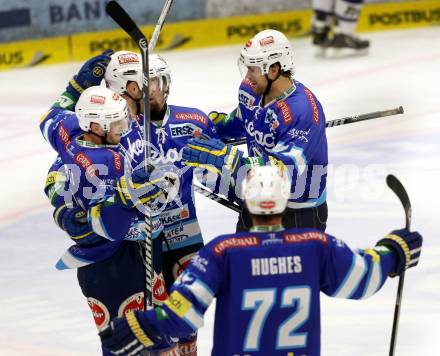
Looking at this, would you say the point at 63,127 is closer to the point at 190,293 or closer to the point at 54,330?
the point at 54,330

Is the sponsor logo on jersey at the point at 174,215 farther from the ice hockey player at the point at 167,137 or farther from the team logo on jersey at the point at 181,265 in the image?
the team logo on jersey at the point at 181,265

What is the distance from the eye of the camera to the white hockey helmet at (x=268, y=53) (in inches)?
234

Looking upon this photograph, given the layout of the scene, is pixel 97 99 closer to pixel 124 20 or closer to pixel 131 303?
pixel 124 20

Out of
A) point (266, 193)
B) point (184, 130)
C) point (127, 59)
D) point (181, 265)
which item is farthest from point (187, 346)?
point (266, 193)

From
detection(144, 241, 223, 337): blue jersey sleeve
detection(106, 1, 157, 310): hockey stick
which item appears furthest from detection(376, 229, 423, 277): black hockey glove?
detection(106, 1, 157, 310): hockey stick

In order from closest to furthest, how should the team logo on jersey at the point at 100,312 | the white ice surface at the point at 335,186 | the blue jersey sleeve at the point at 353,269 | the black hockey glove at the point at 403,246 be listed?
the blue jersey sleeve at the point at 353,269 → the black hockey glove at the point at 403,246 → the team logo on jersey at the point at 100,312 → the white ice surface at the point at 335,186

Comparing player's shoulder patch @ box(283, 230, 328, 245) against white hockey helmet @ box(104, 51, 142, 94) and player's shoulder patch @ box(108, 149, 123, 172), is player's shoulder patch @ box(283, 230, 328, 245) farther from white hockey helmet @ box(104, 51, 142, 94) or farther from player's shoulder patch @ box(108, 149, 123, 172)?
white hockey helmet @ box(104, 51, 142, 94)

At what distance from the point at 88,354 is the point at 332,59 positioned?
8.26 metres

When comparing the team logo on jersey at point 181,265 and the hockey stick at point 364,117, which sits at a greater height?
Answer: the hockey stick at point 364,117

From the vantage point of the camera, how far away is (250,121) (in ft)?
20.1

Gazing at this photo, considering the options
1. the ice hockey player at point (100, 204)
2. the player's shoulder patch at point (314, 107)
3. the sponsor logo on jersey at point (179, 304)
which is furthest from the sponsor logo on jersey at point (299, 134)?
the sponsor logo on jersey at point (179, 304)

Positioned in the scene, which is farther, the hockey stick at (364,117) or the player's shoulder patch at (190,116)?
the hockey stick at (364,117)

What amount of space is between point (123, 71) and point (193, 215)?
0.79 metres

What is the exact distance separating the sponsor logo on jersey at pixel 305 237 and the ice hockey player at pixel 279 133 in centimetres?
139
